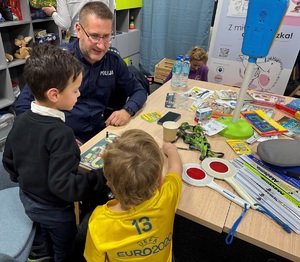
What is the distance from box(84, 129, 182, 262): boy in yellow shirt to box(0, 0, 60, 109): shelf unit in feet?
6.43

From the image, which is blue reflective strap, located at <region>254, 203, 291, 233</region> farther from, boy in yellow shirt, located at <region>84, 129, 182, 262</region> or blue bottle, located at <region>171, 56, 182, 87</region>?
blue bottle, located at <region>171, 56, 182, 87</region>

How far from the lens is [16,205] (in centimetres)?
108

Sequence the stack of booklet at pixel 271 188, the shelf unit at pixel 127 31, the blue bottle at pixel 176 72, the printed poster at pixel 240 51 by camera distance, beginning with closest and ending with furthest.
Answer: the stack of booklet at pixel 271 188, the blue bottle at pixel 176 72, the printed poster at pixel 240 51, the shelf unit at pixel 127 31

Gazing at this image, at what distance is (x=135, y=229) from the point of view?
29.5 inches

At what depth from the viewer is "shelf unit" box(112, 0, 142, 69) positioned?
3.44 metres

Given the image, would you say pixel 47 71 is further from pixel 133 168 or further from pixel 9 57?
pixel 9 57

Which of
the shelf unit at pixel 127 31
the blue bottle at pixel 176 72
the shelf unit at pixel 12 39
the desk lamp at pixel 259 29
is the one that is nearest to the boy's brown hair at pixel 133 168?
the desk lamp at pixel 259 29

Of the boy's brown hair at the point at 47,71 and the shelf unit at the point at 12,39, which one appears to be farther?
the shelf unit at the point at 12,39

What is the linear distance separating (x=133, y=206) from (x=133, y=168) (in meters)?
0.13

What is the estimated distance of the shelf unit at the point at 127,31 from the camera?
3438mm

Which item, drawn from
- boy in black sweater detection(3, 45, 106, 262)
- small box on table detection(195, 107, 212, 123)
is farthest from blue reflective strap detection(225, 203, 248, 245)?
small box on table detection(195, 107, 212, 123)

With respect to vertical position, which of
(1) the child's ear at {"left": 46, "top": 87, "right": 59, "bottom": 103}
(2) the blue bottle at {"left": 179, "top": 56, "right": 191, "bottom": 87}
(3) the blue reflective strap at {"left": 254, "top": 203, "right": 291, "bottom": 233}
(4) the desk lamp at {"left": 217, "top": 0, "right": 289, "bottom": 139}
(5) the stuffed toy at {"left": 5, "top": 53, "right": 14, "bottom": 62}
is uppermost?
(4) the desk lamp at {"left": 217, "top": 0, "right": 289, "bottom": 139}

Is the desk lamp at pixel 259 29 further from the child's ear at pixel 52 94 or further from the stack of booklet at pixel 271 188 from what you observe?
the child's ear at pixel 52 94

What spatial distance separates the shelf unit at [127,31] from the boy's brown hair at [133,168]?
2.91 meters
